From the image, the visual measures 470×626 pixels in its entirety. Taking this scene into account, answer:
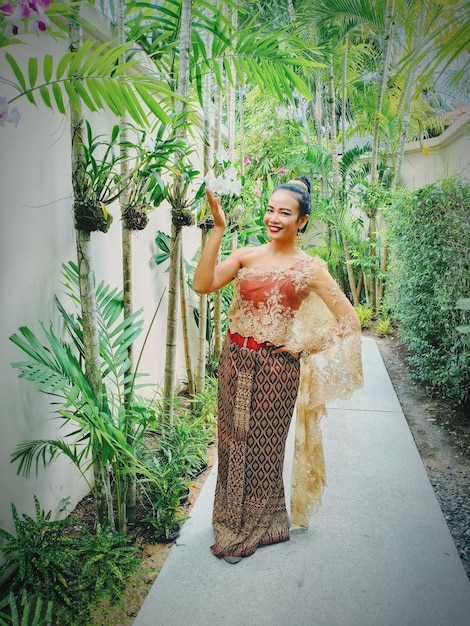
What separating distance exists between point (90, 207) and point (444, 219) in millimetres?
3159

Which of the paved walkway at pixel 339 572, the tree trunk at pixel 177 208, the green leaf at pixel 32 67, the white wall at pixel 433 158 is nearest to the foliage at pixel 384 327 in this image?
the white wall at pixel 433 158

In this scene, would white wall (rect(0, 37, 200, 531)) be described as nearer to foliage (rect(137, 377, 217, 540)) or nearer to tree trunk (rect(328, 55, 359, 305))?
foliage (rect(137, 377, 217, 540))

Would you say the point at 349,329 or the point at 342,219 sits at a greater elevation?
the point at 342,219

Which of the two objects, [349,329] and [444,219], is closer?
[349,329]

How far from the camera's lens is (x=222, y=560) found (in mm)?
1926

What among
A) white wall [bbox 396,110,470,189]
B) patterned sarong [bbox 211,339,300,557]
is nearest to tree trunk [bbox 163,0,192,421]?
patterned sarong [bbox 211,339,300,557]

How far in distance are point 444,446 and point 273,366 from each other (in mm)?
1998

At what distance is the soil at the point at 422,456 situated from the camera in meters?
1.71

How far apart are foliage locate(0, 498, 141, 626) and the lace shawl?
0.87 metres

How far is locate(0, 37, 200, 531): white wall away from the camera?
67.1 inches

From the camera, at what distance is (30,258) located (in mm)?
1841

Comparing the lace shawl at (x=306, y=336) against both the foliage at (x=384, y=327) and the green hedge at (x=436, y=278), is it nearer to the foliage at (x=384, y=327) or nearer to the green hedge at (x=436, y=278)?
the green hedge at (x=436, y=278)

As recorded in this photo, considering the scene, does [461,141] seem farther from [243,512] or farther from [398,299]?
[243,512]

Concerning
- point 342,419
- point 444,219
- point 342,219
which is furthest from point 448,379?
point 342,219
